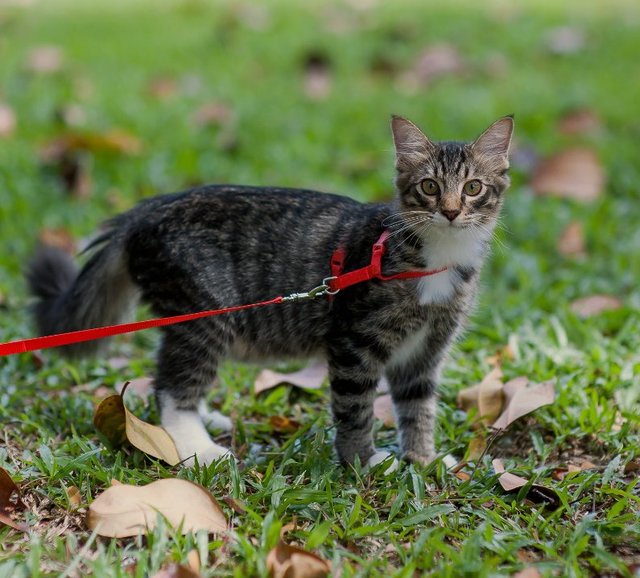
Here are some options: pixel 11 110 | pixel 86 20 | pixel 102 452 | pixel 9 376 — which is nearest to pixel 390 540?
pixel 102 452

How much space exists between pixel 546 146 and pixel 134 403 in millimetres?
3897

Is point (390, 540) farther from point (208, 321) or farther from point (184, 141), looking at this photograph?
point (184, 141)

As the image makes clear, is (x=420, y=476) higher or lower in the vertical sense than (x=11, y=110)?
lower

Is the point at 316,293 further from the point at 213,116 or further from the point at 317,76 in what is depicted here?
the point at 317,76

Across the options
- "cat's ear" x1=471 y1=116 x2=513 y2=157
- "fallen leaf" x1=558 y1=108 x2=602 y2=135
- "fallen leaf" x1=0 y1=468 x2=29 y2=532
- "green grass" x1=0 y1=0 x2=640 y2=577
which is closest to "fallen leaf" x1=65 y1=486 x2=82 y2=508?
"green grass" x1=0 y1=0 x2=640 y2=577

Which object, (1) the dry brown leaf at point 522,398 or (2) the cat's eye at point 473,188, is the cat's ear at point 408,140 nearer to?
(2) the cat's eye at point 473,188

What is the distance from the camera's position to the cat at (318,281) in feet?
10.3

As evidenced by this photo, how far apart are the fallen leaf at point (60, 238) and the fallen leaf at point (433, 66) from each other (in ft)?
12.7

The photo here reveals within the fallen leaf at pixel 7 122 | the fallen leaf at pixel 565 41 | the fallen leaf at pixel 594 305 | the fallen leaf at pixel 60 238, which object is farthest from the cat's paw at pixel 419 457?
the fallen leaf at pixel 565 41

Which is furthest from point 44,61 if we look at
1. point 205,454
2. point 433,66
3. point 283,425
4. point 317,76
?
point 205,454

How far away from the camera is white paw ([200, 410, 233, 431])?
351 centimetres

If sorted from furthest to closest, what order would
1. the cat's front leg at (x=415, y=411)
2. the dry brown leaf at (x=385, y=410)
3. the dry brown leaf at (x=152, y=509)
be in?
1. the dry brown leaf at (x=385, y=410)
2. the cat's front leg at (x=415, y=411)
3. the dry brown leaf at (x=152, y=509)

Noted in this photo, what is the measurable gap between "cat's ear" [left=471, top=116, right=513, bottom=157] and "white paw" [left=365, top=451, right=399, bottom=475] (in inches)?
47.6

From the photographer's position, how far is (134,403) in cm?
360
